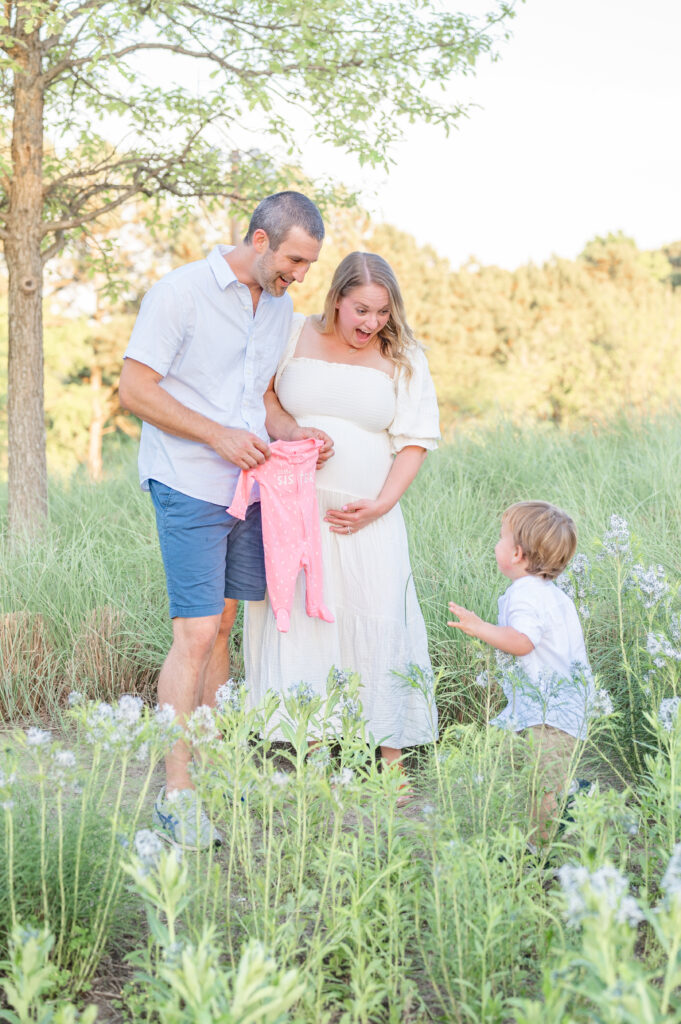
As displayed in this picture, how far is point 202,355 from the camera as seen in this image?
3287 mm

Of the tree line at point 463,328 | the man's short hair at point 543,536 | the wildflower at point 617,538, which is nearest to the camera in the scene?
the man's short hair at point 543,536

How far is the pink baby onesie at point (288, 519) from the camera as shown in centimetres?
346

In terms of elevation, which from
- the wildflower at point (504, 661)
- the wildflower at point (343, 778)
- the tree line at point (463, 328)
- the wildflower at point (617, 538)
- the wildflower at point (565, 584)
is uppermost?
the tree line at point (463, 328)

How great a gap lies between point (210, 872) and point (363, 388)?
206 centimetres

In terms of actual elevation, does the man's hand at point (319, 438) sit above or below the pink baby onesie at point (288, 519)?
above

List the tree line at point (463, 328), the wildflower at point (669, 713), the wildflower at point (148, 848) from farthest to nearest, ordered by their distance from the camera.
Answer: the tree line at point (463, 328) → the wildflower at point (669, 713) → the wildflower at point (148, 848)

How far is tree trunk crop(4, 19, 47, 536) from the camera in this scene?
6.62 meters

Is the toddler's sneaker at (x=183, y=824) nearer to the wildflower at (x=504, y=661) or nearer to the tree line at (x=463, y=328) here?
the wildflower at (x=504, y=661)

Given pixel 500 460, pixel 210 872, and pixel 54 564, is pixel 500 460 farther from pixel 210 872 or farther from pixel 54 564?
pixel 210 872

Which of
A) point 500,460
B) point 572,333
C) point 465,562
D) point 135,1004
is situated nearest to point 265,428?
point 465,562

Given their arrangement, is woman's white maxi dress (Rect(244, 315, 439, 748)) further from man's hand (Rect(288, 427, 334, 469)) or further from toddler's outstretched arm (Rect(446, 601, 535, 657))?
toddler's outstretched arm (Rect(446, 601, 535, 657))

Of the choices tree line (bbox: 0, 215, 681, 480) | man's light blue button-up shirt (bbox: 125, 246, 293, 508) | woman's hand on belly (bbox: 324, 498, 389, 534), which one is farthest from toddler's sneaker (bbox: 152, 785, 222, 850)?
tree line (bbox: 0, 215, 681, 480)

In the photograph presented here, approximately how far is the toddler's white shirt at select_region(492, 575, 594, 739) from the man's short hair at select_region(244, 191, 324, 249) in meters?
1.38

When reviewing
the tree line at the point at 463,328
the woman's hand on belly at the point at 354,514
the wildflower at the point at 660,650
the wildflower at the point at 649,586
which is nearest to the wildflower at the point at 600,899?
the wildflower at the point at 660,650
